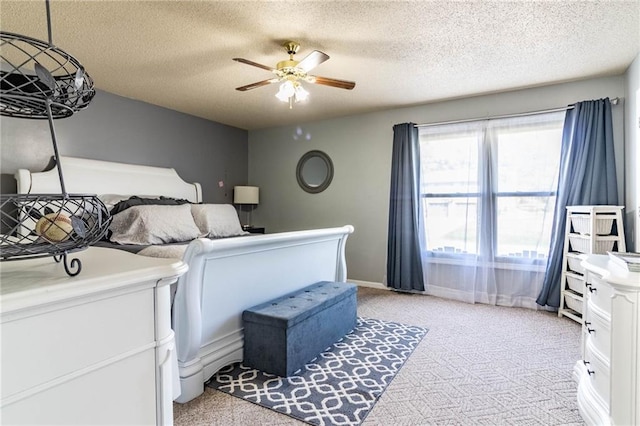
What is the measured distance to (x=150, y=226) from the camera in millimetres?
3229

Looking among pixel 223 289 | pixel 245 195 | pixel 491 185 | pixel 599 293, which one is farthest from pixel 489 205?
pixel 245 195

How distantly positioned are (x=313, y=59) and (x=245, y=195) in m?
3.28

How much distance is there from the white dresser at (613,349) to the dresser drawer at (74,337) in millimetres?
1781

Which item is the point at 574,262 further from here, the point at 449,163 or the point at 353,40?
the point at 353,40

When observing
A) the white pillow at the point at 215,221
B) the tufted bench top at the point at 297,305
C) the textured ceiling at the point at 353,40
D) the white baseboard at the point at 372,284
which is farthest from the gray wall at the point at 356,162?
the tufted bench top at the point at 297,305

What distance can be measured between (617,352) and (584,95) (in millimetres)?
3171

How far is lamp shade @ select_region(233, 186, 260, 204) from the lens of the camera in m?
5.45

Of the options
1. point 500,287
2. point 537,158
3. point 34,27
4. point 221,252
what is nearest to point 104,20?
point 34,27

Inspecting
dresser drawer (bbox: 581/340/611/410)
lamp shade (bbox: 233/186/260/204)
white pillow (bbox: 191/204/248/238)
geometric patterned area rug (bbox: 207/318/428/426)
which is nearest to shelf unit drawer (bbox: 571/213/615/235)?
dresser drawer (bbox: 581/340/611/410)

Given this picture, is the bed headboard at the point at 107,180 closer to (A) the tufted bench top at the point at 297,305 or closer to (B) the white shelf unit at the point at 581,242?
(A) the tufted bench top at the point at 297,305

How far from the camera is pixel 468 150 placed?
4.14 meters

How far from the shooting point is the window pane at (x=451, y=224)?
163 inches

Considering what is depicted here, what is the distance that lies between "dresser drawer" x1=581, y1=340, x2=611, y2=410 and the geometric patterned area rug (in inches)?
43.4

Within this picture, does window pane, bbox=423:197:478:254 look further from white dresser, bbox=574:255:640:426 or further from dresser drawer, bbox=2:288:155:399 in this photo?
dresser drawer, bbox=2:288:155:399
